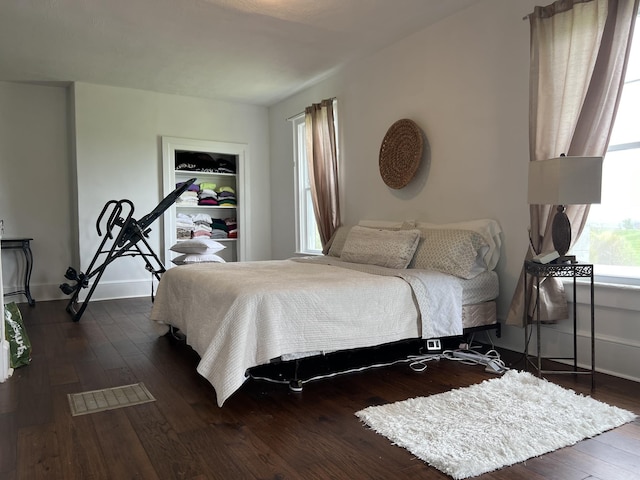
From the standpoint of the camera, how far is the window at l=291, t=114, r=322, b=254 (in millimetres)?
5957

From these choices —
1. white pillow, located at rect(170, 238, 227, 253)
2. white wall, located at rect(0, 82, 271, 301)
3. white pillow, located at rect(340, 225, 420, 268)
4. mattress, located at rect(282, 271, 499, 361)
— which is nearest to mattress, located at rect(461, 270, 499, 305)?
mattress, located at rect(282, 271, 499, 361)

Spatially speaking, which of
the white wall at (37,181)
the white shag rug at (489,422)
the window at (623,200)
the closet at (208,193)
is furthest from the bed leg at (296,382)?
the white wall at (37,181)

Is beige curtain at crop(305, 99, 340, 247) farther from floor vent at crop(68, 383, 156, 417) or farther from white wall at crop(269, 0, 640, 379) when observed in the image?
floor vent at crop(68, 383, 156, 417)

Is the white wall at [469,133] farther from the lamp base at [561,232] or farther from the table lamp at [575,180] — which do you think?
the table lamp at [575,180]

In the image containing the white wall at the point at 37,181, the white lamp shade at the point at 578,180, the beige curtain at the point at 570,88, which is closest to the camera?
the white lamp shade at the point at 578,180

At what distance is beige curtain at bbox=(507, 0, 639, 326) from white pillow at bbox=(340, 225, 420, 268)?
2.62 ft

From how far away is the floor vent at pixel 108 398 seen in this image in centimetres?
237

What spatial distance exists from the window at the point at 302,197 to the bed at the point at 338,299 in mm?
1971

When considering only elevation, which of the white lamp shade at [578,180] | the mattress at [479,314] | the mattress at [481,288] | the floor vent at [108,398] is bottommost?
the floor vent at [108,398]

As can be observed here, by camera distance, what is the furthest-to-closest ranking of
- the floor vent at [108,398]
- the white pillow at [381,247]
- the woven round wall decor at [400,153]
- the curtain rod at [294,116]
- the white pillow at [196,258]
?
the curtain rod at [294,116]
the white pillow at [196,258]
the woven round wall decor at [400,153]
the white pillow at [381,247]
the floor vent at [108,398]

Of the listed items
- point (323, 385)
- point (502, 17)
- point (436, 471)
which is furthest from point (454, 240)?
point (436, 471)

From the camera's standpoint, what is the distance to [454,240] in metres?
3.30

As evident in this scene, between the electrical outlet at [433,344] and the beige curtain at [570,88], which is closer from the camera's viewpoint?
the beige curtain at [570,88]

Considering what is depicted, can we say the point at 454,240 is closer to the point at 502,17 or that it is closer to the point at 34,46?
the point at 502,17
